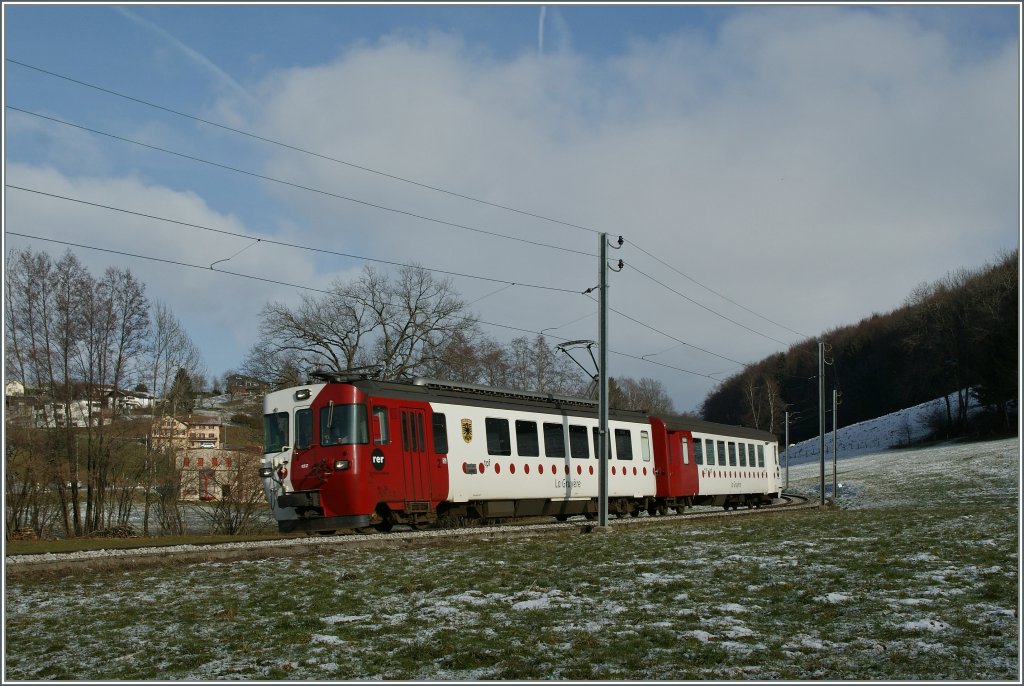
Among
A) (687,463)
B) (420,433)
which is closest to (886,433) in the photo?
(687,463)

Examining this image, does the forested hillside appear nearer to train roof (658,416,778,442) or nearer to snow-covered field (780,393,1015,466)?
snow-covered field (780,393,1015,466)

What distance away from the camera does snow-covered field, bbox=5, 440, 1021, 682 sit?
638cm

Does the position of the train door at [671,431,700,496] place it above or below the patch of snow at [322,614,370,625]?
above

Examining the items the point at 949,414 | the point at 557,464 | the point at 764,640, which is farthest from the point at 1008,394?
the point at 764,640

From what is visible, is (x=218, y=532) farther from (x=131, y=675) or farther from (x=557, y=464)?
(x=131, y=675)

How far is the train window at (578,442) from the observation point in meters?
22.7

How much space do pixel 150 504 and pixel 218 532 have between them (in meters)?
5.42

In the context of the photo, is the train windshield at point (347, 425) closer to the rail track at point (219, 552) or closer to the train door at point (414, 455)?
the train door at point (414, 455)

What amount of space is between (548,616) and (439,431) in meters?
10.5

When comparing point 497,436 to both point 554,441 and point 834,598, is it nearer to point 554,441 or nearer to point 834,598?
point 554,441

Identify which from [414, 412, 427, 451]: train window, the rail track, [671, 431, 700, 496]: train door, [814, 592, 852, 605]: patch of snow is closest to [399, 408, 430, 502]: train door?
[414, 412, 427, 451]: train window

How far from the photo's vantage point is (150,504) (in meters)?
32.8

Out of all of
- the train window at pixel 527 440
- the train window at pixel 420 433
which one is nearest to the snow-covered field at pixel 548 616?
the train window at pixel 420 433

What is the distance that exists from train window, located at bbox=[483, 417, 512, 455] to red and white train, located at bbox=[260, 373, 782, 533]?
26mm
